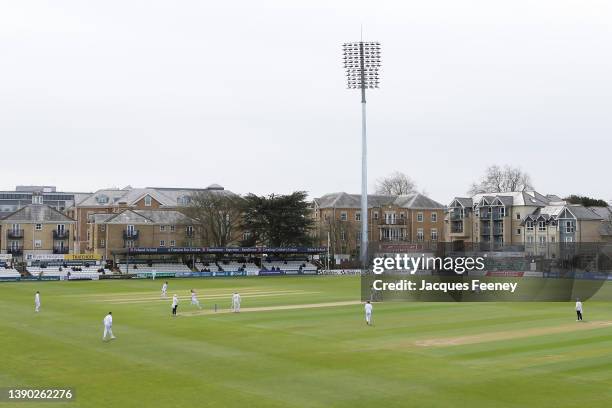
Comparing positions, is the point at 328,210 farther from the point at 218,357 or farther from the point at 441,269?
the point at 218,357

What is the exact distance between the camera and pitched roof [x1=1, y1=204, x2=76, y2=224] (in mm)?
103500

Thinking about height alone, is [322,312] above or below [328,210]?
below

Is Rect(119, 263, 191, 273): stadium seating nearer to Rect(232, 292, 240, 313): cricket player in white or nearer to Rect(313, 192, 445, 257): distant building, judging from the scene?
Rect(313, 192, 445, 257): distant building

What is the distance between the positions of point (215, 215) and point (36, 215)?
26.7 m

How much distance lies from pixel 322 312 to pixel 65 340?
56.0ft

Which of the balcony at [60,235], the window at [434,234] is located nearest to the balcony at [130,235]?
the balcony at [60,235]

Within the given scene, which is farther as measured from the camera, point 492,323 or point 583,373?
point 492,323

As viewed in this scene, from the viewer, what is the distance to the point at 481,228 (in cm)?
11638

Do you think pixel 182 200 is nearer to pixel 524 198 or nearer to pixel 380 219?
pixel 380 219

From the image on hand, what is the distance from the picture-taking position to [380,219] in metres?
125

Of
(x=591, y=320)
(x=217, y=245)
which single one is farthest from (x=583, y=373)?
(x=217, y=245)

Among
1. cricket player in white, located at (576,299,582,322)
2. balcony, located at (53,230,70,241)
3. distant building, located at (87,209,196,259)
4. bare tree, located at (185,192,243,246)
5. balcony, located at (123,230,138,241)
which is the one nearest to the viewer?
cricket player in white, located at (576,299,582,322)

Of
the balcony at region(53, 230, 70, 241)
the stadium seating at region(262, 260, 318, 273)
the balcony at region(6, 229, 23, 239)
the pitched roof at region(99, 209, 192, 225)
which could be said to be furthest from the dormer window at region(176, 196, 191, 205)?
the balcony at region(6, 229, 23, 239)

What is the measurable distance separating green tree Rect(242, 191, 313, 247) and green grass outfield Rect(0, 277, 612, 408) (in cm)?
5676
